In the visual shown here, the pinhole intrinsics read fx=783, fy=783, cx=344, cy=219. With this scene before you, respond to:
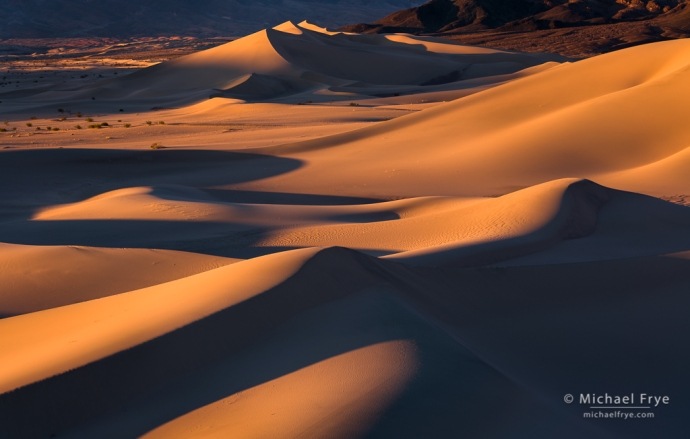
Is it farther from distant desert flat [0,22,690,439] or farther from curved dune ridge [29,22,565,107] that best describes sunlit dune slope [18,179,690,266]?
curved dune ridge [29,22,565,107]

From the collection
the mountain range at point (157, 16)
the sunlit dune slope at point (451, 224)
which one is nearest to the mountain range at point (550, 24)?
the sunlit dune slope at point (451, 224)

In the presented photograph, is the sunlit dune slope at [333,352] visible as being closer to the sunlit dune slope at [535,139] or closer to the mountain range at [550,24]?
the sunlit dune slope at [535,139]

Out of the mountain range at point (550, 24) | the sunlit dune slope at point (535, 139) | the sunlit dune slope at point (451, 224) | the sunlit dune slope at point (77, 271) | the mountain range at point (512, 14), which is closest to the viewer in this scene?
the sunlit dune slope at point (77, 271)

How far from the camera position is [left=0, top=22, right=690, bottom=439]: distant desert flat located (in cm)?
353

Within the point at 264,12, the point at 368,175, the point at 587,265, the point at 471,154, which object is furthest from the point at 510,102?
the point at 264,12

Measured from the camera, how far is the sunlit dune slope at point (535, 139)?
1090 cm

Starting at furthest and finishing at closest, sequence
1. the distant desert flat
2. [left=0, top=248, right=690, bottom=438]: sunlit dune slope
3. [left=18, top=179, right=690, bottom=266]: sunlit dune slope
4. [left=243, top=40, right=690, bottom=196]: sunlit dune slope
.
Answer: [left=243, top=40, right=690, bottom=196]: sunlit dune slope → [left=18, top=179, right=690, bottom=266]: sunlit dune slope → the distant desert flat → [left=0, top=248, right=690, bottom=438]: sunlit dune slope

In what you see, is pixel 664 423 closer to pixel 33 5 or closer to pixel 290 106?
pixel 290 106

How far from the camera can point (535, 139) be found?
1207 centimetres

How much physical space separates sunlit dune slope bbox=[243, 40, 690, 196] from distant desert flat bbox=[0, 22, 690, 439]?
0.16ft

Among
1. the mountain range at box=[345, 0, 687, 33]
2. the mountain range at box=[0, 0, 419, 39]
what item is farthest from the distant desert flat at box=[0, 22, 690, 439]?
the mountain range at box=[0, 0, 419, 39]

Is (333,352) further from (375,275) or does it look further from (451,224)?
(451,224)

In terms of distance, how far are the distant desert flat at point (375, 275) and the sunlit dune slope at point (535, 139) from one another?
5cm

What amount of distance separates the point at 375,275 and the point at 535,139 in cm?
783
